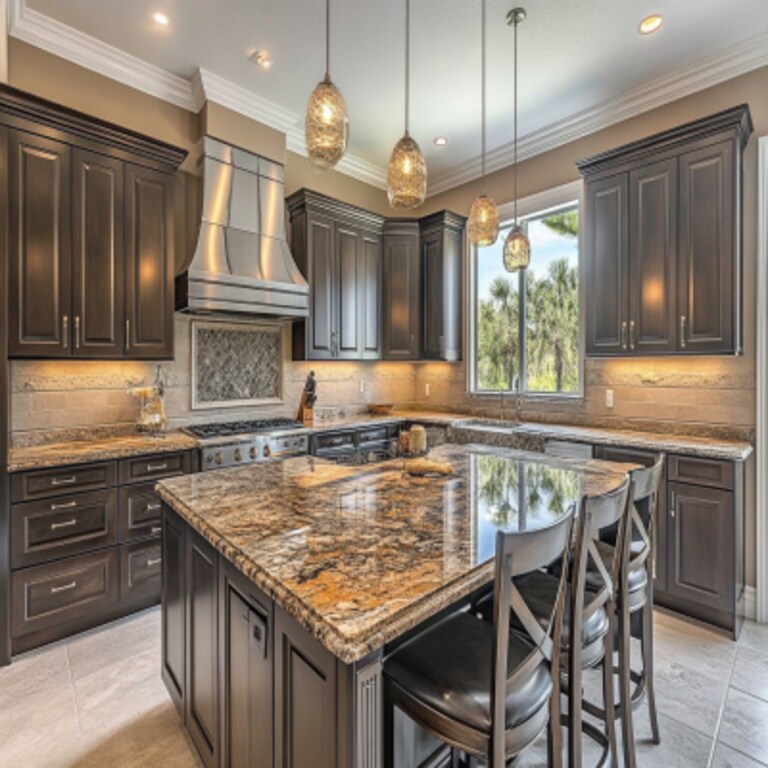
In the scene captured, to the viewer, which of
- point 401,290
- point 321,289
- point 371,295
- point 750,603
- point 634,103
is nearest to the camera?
point 750,603

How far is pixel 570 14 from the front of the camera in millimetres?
2729

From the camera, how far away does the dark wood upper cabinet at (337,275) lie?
4.13 meters

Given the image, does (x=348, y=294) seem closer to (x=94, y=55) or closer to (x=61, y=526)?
(x=94, y=55)

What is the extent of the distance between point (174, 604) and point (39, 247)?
223 centimetres

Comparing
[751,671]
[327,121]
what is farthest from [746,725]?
[327,121]

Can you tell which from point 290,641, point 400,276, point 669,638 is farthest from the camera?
point 400,276

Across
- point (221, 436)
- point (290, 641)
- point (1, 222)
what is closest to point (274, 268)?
point (221, 436)

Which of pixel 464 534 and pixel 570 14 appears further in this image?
pixel 570 14

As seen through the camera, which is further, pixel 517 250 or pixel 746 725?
pixel 517 250

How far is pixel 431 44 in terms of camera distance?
9.89 feet

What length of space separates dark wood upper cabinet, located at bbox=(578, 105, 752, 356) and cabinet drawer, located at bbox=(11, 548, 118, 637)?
3727 millimetres

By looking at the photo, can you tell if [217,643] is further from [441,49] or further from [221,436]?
[441,49]

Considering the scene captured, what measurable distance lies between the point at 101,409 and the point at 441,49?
350 centimetres

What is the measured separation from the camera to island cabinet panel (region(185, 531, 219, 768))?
1.50 meters
